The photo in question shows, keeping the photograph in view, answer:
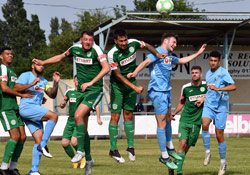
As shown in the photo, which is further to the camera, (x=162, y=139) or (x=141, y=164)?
(x=141, y=164)

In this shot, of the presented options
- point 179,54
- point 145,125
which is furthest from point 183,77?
point 145,125

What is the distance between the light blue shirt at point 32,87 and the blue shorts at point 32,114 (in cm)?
14

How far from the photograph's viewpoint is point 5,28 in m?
97.7

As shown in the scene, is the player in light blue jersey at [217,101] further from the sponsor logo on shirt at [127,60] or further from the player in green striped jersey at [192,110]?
the sponsor logo on shirt at [127,60]

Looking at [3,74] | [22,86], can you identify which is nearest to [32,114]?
[22,86]

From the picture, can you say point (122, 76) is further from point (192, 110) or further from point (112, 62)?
point (192, 110)

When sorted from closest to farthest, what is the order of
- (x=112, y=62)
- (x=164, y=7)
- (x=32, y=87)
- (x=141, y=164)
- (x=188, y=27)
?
(x=112, y=62) < (x=32, y=87) < (x=141, y=164) < (x=164, y=7) < (x=188, y=27)

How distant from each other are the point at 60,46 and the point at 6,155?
2373 inches

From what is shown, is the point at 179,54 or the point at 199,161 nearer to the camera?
the point at 199,161

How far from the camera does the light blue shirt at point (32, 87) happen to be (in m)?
11.5

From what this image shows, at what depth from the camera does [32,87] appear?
11.7 meters

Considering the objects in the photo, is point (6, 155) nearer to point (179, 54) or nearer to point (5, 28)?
point (179, 54)

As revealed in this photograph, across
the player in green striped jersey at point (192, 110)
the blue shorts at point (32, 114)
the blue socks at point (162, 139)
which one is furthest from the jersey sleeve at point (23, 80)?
the player in green striped jersey at point (192, 110)

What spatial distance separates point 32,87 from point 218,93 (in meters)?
4.06
